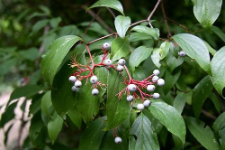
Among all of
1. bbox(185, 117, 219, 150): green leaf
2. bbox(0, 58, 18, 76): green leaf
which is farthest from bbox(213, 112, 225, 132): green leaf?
bbox(0, 58, 18, 76): green leaf

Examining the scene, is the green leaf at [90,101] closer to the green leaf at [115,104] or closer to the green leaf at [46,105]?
the green leaf at [115,104]

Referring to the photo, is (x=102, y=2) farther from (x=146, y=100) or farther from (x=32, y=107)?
(x=32, y=107)

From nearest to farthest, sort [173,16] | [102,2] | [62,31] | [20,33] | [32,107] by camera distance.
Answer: [102,2] < [32,107] < [62,31] < [173,16] < [20,33]

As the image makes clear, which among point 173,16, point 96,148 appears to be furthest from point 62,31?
point 173,16

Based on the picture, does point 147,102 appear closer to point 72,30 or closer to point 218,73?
point 218,73

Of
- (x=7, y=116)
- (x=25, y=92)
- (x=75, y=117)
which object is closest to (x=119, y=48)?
(x=75, y=117)

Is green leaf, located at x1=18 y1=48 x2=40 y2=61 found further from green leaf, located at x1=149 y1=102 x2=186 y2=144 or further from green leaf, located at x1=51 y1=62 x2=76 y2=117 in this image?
green leaf, located at x1=149 y1=102 x2=186 y2=144
